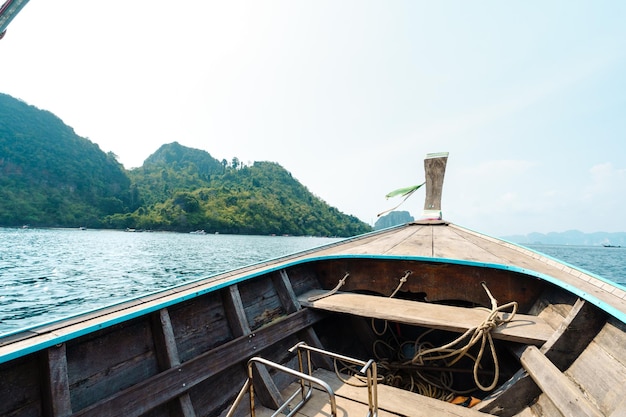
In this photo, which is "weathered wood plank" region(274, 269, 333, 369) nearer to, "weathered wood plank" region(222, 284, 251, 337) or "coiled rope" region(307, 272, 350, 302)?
"coiled rope" region(307, 272, 350, 302)

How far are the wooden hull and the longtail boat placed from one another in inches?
0.5

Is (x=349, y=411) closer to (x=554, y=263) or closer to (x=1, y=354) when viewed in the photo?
(x=1, y=354)

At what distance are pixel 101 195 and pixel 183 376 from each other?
356 feet

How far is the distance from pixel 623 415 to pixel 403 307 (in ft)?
6.77

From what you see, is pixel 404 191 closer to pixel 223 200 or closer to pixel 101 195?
pixel 223 200

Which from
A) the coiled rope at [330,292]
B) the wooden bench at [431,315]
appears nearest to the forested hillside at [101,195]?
the coiled rope at [330,292]

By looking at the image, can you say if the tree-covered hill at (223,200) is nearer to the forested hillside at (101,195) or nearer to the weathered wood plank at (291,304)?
the forested hillside at (101,195)

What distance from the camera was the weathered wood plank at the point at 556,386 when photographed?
1866mm

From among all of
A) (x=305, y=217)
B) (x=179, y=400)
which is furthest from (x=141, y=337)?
(x=305, y=217)

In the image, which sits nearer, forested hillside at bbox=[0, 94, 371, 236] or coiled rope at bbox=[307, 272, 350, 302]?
coiled rope at bbox=[307, 272, 350, 302]

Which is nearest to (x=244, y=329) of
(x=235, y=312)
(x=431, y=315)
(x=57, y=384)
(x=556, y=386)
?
(x=235, y=312)

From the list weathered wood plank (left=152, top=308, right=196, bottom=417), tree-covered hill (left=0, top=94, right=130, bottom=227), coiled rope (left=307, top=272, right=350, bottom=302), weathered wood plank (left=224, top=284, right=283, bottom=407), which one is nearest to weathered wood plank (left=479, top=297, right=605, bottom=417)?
weathered wood plank (left=224, top=284, right=283, bottom=407)

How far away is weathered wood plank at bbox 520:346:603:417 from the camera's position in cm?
187

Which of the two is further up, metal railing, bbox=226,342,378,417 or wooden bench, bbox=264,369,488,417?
metal railing, bbox=226,342,378,417
